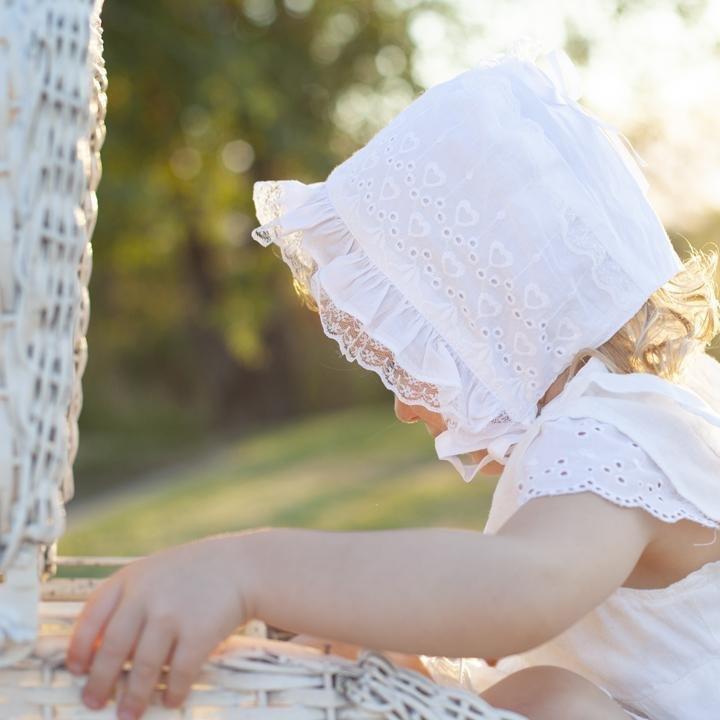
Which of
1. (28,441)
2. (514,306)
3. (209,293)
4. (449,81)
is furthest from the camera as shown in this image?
(209,293)

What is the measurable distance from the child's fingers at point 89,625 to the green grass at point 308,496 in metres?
3.90

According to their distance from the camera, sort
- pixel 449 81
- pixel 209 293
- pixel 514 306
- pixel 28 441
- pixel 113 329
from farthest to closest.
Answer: pixel 113 329
pixel 209 293
pixel 449 81
pixel 514 306
pixel 28 441

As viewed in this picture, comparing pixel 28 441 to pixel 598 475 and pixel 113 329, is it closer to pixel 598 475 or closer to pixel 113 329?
pixel 598 475

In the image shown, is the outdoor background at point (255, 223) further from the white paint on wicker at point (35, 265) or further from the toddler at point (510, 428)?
the white paint on wicker at point (35, 265)

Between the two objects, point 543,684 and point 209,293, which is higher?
point 543,684

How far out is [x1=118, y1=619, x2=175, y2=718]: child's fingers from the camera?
91 centimetres

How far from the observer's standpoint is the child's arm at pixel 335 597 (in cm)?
92

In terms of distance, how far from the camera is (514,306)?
1.47 m

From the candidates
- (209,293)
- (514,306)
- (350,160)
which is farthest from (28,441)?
(209,293)

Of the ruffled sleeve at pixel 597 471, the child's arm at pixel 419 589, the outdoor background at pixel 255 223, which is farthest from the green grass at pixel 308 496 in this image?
the child's arm at pixel 419 589

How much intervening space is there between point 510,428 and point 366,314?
0.27 m

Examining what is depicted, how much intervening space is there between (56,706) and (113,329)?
13.9 meters

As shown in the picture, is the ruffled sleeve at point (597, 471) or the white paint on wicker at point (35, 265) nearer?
the white paint on wicker at point (35, 265)

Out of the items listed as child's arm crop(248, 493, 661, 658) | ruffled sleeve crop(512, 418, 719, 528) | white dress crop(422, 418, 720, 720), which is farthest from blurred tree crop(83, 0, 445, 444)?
child's arm crop(248, 493, 661, 658)
